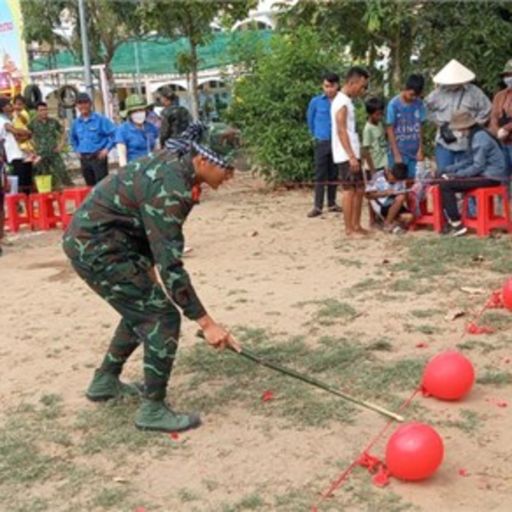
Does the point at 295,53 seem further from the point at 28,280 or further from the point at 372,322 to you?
the point at 372,322

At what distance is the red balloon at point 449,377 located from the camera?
4082 millimetres

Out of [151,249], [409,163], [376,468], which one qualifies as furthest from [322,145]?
[376,468]

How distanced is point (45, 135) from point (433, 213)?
620cm

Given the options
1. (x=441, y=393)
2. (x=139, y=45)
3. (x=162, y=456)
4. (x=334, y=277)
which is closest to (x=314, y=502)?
(x=162, y=456)

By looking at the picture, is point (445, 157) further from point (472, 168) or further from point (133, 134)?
point (133, 134)

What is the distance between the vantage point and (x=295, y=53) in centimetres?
1198

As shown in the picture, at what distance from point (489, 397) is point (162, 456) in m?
1.67

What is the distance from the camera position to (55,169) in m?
12.7

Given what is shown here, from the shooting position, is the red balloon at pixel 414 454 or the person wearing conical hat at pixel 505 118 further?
the person wearing conical hat at pixel 505 118

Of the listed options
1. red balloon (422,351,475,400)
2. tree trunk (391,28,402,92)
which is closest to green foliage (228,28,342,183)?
tree trunk (391,28,402,92)

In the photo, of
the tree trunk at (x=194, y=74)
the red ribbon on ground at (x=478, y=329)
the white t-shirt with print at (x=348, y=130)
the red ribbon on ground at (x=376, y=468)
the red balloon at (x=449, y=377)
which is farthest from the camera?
the tree trunk at (x=194, y=74)

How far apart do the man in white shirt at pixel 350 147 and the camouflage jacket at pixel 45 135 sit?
5154 mm

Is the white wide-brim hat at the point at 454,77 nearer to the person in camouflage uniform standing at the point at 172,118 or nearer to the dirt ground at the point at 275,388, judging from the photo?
the dirt ground at the point at 275,388

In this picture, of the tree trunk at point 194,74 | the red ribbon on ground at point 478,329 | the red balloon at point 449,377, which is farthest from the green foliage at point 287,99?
the red balloon at point 449,377
